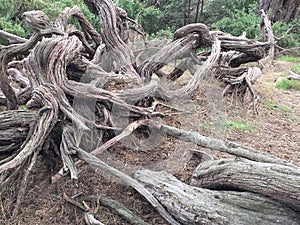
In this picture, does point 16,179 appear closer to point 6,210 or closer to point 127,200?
point 6,210

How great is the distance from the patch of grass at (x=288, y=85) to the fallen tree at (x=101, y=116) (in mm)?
2478

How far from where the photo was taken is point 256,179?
94.2 inches

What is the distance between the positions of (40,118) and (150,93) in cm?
129

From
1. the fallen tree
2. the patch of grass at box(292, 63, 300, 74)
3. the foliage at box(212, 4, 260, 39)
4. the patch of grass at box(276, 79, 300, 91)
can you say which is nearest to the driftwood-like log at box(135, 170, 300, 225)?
the fallen tree

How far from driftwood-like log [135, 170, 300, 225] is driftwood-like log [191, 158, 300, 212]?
55 millimetres

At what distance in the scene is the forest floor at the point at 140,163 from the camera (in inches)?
110

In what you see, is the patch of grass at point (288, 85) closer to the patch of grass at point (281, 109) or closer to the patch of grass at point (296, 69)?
the patch of grass at point (296, 69)

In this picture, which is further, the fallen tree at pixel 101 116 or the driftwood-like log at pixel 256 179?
the fallen tree at pixel 101 116

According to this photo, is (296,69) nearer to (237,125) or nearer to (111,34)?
(237,125)

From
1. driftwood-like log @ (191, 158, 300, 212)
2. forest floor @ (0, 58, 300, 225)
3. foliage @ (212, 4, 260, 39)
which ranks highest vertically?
foliage @ (212, 4, 260, 39)

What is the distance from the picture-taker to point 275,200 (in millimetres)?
2322

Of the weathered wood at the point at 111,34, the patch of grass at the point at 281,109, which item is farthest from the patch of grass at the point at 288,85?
the weathered wood at the point at 111,34

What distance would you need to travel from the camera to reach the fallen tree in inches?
97.8

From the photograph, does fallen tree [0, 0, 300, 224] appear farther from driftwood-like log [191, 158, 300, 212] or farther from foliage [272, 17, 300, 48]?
foliage [272, 17, 300, 48]
